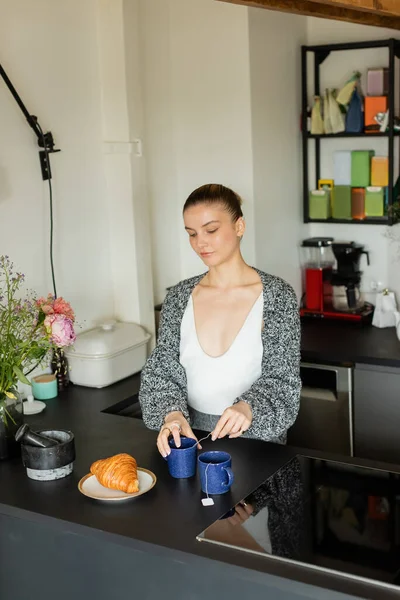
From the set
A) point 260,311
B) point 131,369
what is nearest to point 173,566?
point 260,311

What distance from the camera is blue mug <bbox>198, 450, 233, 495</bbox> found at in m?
2.03

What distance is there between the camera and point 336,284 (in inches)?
161

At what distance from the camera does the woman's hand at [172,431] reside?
2.18 metres

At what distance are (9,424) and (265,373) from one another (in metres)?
0.77

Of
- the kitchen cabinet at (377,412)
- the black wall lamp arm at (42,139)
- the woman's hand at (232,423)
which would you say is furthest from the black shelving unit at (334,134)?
the woman's hand at (232,423)

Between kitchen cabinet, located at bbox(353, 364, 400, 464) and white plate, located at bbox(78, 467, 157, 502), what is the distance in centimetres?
147

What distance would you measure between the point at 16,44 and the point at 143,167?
30.1 inches

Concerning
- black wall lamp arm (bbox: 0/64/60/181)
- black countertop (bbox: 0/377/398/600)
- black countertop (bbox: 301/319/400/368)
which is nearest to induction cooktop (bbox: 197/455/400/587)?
black countertop (bbox: 0/377/398/600)

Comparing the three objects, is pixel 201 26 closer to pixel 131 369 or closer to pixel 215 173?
pixel 215 173

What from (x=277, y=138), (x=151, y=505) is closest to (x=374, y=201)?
(x=277, y=138)

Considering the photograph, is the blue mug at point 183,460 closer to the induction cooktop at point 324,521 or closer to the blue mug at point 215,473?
the blue mug at point 215,473

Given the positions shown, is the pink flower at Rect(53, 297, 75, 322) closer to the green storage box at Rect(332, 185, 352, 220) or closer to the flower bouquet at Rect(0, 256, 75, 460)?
the flower bouquet at Rect(0, 256, 75, 460)

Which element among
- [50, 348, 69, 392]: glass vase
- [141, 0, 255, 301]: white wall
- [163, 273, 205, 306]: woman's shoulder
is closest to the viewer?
[163, 273, 205, 306]: woman's shoulder

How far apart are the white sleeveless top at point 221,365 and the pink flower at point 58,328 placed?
429 mm
